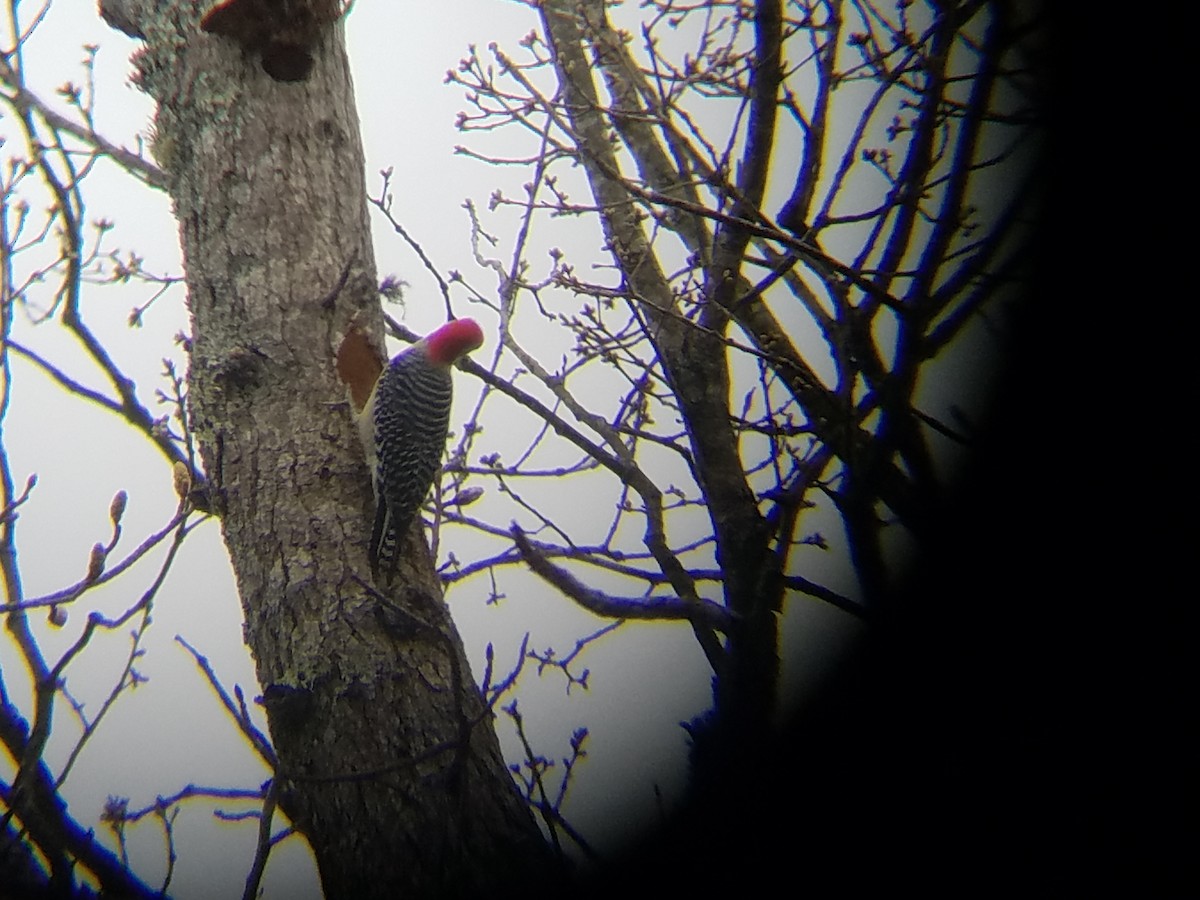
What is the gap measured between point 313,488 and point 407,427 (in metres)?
0.85

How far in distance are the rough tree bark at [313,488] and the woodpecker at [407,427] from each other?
0.24ft

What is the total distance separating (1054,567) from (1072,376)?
1.12 ft

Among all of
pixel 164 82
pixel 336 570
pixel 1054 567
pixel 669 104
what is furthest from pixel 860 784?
pixel 164 82

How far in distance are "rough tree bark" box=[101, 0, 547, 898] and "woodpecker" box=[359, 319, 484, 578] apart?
7 centimetres

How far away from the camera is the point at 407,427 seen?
3416 mm

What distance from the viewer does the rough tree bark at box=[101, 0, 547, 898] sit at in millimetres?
2033

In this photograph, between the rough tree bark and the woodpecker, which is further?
the woodpecker

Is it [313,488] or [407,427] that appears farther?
[407,427]

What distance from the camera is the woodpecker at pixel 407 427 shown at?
270 cm

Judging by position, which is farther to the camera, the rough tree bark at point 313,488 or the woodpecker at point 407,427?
the woodpecker at point 407,427

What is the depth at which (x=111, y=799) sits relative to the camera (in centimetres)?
281

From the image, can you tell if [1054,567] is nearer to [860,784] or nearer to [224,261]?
[860,784]

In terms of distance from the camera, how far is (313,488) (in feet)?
8.54

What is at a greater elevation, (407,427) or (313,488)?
(407,427)
